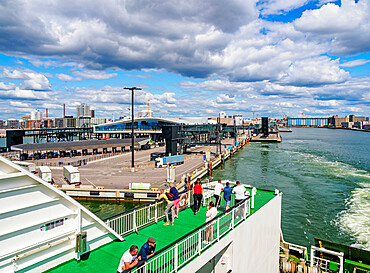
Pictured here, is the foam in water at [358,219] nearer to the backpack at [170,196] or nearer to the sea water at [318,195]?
the sea water at [318,195]

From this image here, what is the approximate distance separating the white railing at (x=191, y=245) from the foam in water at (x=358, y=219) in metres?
15.2

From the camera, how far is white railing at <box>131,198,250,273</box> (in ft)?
19.4

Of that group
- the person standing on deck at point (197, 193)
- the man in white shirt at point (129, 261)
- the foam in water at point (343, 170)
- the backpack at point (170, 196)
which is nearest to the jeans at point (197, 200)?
the person standing on deck at point (197, 193)

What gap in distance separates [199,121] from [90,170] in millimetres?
116143

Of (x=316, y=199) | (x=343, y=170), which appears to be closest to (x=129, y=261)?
(x=316, y=199)

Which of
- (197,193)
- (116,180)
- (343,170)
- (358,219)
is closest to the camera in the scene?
(197,193)

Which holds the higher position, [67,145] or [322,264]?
[67,145]

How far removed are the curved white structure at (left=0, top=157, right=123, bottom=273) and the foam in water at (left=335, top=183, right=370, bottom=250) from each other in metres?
20.4

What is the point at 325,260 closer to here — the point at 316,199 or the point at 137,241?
the point at 137,241

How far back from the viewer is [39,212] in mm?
5750

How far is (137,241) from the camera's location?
25.4 ft

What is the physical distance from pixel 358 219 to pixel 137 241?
23.0 m

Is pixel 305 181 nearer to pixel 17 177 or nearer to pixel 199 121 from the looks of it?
pixel 17 177

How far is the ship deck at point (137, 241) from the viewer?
6.22 meters
